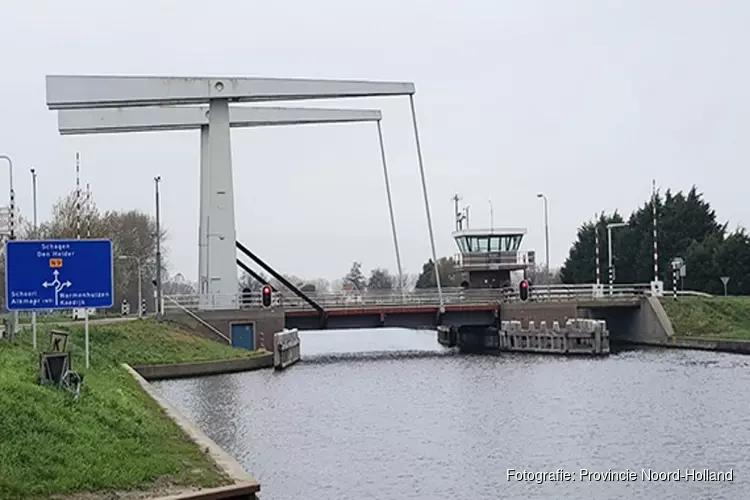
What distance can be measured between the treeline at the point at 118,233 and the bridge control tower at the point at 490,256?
15994 millimetres

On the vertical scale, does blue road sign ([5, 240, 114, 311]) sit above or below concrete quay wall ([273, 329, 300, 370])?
above

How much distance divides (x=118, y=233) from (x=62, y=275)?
45373 mm

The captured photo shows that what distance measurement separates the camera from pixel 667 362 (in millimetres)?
29719

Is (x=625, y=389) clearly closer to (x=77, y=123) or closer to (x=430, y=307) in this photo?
(x=430, y=307)

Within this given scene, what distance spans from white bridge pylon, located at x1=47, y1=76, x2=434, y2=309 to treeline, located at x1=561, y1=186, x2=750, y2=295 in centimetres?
1855

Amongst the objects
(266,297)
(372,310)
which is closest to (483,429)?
(266,297)

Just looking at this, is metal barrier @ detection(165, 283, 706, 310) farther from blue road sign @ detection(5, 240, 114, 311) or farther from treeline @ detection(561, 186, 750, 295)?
blue road sign @ detection(5, 240, 114, 311)

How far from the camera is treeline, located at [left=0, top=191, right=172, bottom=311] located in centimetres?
5047

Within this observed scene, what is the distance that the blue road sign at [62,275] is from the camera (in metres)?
15.3

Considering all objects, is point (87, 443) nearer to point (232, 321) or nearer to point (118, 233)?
point (232, 321)

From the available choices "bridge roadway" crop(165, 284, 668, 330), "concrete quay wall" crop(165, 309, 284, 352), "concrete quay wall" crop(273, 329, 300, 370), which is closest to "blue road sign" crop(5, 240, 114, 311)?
"concrete quay wall" crop(273, 329, 300, 370)

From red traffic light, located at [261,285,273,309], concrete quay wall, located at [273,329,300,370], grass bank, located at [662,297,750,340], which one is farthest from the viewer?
grass bank, located at [662,297,750,340]

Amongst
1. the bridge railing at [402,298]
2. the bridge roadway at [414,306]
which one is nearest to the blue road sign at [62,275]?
the bridge railing at [402,298]

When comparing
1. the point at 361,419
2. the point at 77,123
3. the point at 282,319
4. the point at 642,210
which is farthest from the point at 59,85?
the point at 642,210
